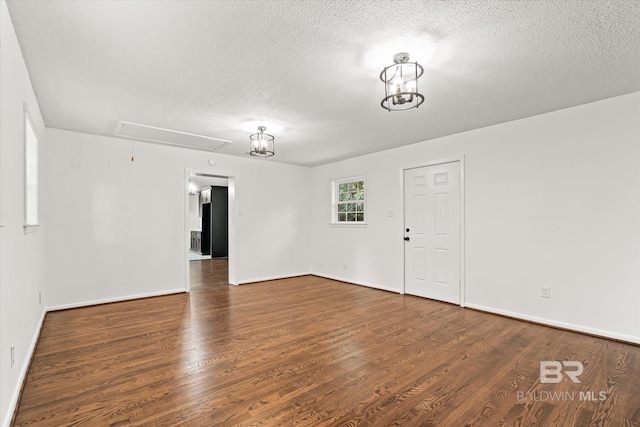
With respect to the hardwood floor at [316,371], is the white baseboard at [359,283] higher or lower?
lower

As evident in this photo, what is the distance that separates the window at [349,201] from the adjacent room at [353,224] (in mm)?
279

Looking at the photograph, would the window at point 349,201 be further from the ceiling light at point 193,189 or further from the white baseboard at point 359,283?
the ceiling light at point 193,189

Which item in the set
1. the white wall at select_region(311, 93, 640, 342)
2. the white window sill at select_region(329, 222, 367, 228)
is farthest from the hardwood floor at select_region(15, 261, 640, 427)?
the white window sill at select_region(329, 222, 367, 228)

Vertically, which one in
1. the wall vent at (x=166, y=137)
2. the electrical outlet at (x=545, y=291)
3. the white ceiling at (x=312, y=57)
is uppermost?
the white ceiling at (x=312, y=57)

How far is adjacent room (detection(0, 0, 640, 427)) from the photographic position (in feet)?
6.38

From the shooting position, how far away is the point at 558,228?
347 centimetres

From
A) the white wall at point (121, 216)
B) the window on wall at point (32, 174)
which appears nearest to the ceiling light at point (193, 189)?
the white wall at point (121, 216)

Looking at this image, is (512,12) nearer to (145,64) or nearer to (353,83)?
(353,83)

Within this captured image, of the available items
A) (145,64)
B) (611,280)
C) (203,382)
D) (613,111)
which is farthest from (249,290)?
(613,111)

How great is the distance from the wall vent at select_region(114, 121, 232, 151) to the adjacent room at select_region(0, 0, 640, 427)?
54 millimetres

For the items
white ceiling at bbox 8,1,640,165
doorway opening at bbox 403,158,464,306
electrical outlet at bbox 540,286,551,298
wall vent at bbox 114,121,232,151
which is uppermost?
white ceiling at bbox 8,1,640,165

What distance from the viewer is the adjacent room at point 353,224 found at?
1.94 m

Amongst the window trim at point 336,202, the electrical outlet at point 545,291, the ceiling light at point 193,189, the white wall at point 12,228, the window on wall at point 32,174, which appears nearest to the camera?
the white wall at point 12,228

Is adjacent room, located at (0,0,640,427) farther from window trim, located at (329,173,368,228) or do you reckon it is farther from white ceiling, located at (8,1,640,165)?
window trim, located at (329,173,368,228)
